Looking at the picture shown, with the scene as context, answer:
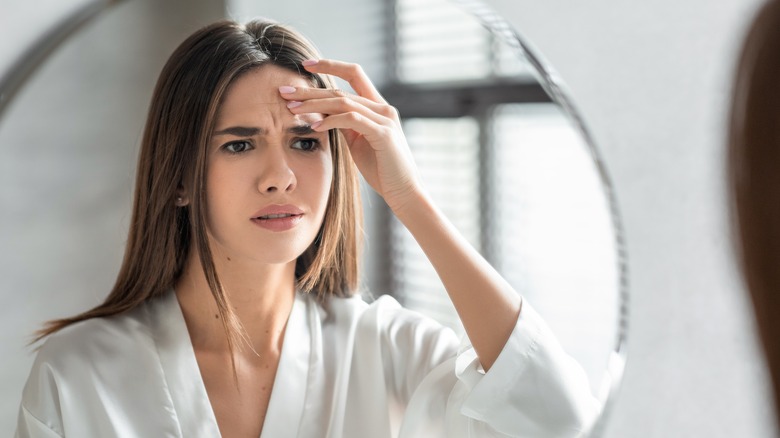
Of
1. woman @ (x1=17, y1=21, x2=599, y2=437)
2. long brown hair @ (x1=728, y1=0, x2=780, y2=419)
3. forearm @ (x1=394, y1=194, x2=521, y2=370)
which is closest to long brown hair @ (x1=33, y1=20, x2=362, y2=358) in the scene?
woman @ (x1=17, y1=21, x2=599, y2=437)

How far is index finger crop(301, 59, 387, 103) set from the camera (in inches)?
17.1

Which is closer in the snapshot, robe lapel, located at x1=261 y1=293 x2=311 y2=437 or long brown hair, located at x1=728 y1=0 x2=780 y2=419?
robe lapel, located at x1=261 y1=293 x2=311 y2=437

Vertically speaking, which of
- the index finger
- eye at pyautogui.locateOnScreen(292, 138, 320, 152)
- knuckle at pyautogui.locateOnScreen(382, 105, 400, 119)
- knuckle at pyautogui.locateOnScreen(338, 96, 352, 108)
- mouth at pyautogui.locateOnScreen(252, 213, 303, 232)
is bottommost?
mouth at pyautogui.locateOnScreen(252, 213, 303, 232)

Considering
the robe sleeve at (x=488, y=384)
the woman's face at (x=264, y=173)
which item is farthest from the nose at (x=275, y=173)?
the robe sleeve at (x=488, y=384)

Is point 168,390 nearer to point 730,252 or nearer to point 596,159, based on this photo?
point 596,159

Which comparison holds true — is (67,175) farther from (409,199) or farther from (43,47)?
(409,199)

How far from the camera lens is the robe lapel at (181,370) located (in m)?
0.42

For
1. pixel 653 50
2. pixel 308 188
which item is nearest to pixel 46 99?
pixel 308 188

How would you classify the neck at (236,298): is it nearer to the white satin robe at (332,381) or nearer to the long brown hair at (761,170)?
the white satin robe at (332,381)

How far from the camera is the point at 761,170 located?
554mm

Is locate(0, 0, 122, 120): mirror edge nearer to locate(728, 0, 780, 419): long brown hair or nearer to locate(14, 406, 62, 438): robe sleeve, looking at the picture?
locate(14, 406, 62, 438): robe sleeve

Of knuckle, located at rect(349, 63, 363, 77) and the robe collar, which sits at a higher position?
knuckle, located at rect(349, 63, 363, 77)

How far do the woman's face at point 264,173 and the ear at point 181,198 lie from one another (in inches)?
0.5

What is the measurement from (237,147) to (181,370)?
0.13 meters
